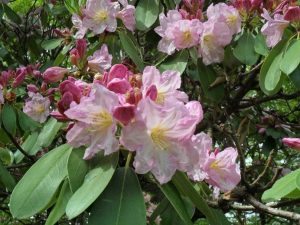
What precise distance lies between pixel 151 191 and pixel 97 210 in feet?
4.33

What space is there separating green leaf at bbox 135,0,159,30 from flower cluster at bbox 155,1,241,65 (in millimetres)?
275

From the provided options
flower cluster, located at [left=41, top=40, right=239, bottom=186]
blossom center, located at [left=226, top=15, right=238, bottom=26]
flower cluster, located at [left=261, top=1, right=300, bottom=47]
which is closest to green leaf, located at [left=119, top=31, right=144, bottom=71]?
blossom center, located at [left=226, top=15, right=238, bottom=26]

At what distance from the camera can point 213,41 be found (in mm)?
2207

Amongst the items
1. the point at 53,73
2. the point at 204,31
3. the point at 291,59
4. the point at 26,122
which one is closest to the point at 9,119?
the point at 26,122

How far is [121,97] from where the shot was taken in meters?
1.15

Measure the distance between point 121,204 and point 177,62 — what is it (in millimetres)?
1174

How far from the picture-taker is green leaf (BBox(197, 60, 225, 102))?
231cm

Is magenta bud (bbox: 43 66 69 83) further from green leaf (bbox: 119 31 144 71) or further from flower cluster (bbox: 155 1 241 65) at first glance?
flower cluster (bbox: 155 1 241 65)

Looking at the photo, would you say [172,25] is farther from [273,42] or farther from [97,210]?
[97,210]

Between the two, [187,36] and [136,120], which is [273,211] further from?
[187,36]

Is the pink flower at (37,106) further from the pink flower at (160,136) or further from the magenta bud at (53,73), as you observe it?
the pink flower at (160,136)

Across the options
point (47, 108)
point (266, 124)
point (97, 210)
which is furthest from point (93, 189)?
point (266, 124)

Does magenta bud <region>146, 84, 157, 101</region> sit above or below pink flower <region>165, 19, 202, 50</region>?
above

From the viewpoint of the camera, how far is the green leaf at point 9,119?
246 cm
